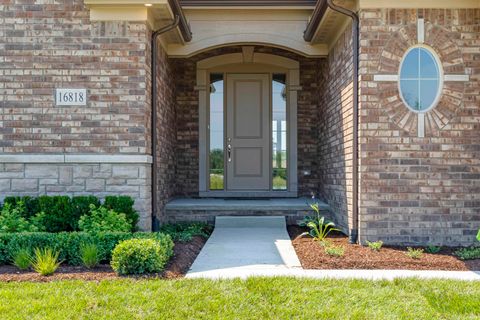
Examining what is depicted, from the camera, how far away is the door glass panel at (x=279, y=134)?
920 centimetres

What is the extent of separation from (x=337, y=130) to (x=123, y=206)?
349 centimetres

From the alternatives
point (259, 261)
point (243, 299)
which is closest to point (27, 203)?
point (259, 261)

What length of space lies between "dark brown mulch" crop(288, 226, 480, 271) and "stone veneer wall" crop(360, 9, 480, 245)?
0.41m

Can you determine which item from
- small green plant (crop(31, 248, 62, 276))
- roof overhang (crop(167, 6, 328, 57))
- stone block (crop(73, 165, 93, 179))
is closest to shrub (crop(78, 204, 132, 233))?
stone block (crop(73, 165, 93, 179))

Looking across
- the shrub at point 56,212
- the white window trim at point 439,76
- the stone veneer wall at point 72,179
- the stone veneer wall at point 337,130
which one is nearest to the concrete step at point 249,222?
the stone veneer wall at point 337,130

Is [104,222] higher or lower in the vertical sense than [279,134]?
lower

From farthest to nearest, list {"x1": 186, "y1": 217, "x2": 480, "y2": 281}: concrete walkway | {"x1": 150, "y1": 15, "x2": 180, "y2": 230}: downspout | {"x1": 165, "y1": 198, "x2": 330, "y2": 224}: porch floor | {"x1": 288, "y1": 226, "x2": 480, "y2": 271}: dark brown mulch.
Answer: {"x1": 165, "y1": 198, "x2": 330, "y2": 224}: porch floor → {"x1": 150, "y1": 15, "x2": 180, "y2": 230}: downspout → {"x1": 288, "y1": 226, "x2": 480, "y2": 271}: dark brown mulch → {"x1": 186, "y1": 217, "x2": 480, "y2": 281}: concrete walkway

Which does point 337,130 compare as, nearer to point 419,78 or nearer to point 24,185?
point 419,78

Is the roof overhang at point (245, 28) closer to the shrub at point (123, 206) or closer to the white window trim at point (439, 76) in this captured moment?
the white window trim at point (439, 76)

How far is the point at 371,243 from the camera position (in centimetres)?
568

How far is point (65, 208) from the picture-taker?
19.2 feet

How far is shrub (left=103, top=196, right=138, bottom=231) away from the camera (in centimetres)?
587

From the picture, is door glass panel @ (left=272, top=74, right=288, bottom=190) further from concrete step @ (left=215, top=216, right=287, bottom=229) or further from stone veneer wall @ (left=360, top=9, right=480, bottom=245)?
stone veneer wall @ (left=360, top=9, right=480, bottom=245)

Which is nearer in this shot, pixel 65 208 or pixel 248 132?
pixel 65 208
